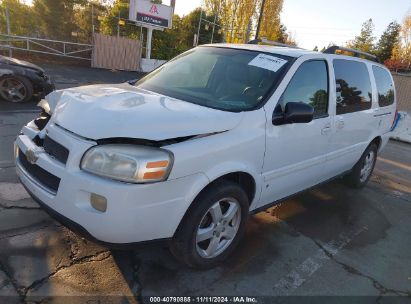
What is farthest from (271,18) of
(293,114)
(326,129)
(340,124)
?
(293,114)

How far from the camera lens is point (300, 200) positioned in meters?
4.91

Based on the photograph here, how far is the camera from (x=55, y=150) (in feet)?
8.71

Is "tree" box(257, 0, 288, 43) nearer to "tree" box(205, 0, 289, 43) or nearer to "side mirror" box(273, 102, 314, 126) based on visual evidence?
"tree" box(205, 0, 289, 43)

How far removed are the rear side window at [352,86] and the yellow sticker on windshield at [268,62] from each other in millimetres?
966

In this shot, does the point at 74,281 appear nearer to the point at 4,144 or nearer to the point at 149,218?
the point at 149,218

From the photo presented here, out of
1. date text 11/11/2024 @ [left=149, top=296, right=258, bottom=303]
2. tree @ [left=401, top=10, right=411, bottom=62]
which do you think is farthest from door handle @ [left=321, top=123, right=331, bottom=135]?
tree @ [left=401, top=10, right=411, bottom=62]

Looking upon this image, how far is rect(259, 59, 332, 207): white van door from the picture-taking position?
10.7 ft

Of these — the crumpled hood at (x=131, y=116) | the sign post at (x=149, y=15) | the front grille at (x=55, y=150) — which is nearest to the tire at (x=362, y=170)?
the crumpled hood at (x=131, y=116)

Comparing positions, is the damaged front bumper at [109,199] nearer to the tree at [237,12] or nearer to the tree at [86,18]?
the tree at [86,18]

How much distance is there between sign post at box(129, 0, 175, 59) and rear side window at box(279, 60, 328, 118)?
16.6 metres

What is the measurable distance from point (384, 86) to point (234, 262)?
12.4ft

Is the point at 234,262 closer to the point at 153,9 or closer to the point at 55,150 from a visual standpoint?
the point at 55,150

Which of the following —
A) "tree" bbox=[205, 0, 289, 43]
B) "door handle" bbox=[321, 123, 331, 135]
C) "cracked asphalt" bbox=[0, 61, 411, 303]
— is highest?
"tree" bbox=[205, 0, 289, 43]

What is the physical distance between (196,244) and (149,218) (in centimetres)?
59
